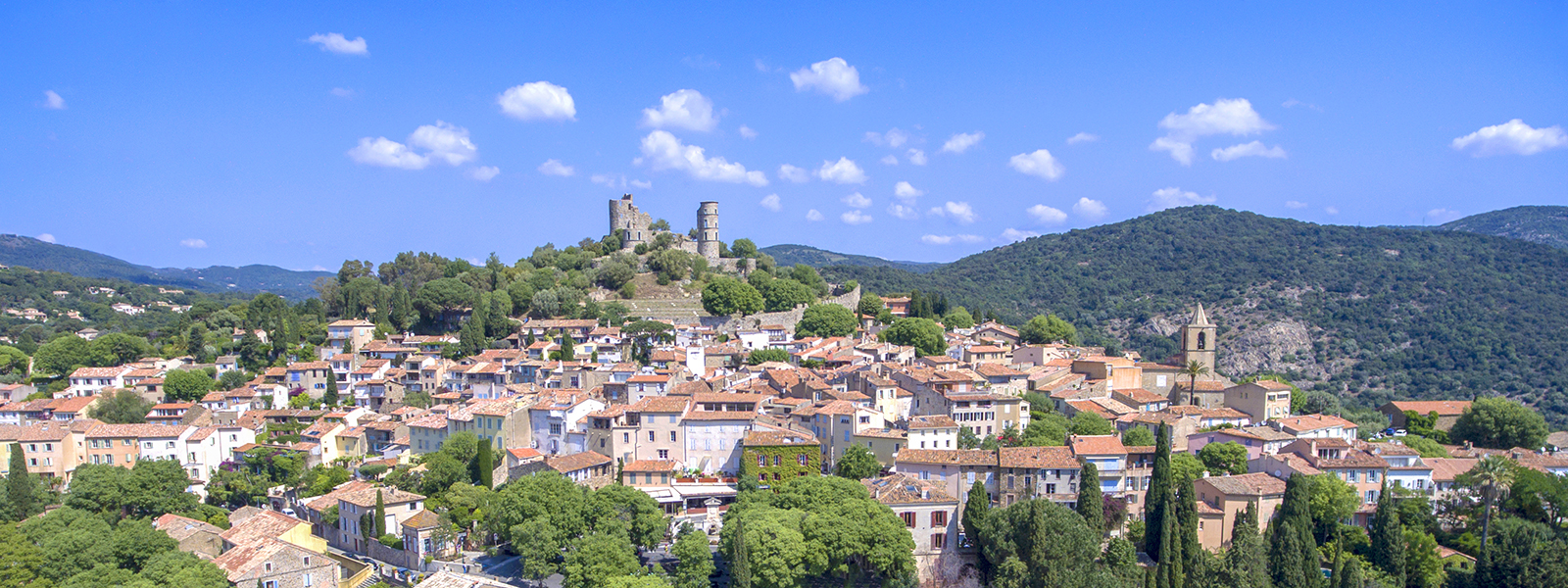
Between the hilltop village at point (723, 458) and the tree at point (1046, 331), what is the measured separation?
2.34m

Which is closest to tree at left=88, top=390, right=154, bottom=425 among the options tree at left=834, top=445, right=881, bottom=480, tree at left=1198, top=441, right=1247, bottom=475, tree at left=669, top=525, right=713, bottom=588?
tree at left=669, top=525, right=713, bottom=588

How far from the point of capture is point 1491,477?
1500 inches

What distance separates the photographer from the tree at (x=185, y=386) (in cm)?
5603

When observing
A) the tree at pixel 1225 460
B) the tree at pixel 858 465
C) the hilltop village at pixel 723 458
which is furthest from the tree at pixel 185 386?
the tree at pixel 1225 460

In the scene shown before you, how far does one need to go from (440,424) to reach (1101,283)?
112 metres

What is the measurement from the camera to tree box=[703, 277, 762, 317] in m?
72.2

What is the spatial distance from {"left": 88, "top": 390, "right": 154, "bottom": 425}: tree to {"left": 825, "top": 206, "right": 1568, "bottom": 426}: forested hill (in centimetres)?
7954

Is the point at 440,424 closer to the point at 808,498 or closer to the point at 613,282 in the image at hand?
the point at 808,498

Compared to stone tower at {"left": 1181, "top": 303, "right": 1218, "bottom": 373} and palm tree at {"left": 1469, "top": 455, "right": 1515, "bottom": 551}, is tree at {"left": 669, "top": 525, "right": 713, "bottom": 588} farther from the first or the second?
stone tower at {"left": 1181, "top": 303, "right": 1218, "bottom": 373}

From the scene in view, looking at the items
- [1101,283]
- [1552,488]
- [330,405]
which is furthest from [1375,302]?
[330,405]

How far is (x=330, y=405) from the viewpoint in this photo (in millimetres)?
55781

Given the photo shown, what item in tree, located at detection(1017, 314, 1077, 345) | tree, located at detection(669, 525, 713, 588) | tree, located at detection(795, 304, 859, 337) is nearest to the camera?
tree, located at detection(669, 525, 713, 588)

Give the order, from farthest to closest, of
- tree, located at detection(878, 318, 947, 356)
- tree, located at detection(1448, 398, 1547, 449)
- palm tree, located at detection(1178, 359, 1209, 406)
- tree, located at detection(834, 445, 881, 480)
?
tree, located at detection(878, 318, 947, 356)
palm tree, located at detection(1178, 359, 1209, 406)
tree, located at detection(1448, 398, 1547, 449)
tree, located at detection(834, 445, 881, 480)

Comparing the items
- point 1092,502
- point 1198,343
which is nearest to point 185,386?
point 1092,502
